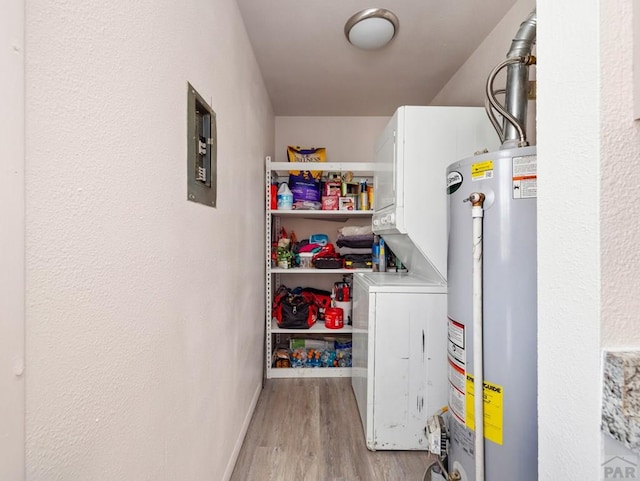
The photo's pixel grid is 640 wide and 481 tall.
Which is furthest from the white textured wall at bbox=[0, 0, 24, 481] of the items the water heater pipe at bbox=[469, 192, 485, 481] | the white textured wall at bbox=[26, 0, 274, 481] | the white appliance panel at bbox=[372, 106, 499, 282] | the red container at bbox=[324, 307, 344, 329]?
the red container at bbox=[324, 307, 344, 329]

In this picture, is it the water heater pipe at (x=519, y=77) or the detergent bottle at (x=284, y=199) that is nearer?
the water heater pipe at (x=519, y=77)

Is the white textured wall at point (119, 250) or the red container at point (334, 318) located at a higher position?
the white textured wall at point (119, 250)

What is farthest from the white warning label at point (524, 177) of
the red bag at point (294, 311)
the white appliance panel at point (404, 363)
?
the red bag at point (294, 311)

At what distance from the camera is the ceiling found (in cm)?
157

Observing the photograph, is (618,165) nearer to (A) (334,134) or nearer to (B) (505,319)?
(B) (505,319)

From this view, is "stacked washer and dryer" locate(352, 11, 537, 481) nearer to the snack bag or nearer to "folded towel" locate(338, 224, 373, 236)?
"folded towel" locate(338, 224, 373, 236)

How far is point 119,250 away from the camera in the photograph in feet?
2.04

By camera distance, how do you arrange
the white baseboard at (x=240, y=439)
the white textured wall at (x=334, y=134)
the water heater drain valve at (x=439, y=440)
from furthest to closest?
the white textured wall at (x=334, y=134)
the white baseboard at (x=240, y=439)
the water heater drain valve at (x=439, y=440)

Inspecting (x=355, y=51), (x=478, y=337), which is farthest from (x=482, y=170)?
(x=355, y=51)

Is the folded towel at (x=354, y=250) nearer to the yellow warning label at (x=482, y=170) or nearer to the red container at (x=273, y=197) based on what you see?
the red container at (x=273, y=197)

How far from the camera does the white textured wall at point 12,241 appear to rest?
1.24 feet

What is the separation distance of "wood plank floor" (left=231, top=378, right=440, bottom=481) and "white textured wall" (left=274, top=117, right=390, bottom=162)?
7.06 ft

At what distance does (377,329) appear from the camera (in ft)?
5.23

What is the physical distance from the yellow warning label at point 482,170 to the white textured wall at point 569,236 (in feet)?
1.42
